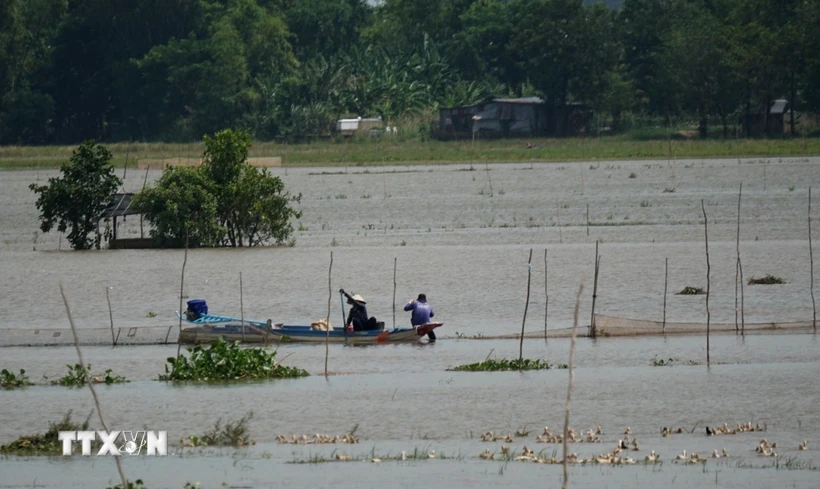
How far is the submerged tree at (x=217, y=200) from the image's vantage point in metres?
25.9

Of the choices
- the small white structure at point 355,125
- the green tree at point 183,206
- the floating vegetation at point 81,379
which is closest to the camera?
the floating vegetation at point 81,379

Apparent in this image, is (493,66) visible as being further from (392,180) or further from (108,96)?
(392,180)

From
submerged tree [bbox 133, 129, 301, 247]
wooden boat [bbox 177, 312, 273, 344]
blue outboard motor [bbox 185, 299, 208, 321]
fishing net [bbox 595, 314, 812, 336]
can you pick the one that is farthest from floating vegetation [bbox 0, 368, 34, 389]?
submerged tree [bbox 133, 129, 301, 247]

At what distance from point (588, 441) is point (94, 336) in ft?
27.3

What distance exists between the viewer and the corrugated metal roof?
85.9 ft

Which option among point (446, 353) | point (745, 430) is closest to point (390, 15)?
point (446, 353)

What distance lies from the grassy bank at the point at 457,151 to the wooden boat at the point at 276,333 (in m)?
32.9

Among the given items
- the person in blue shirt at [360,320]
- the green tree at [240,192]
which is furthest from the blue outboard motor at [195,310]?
the green tree at [240,192]

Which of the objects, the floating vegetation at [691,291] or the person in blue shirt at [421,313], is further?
the floating vegetation at [691,291]

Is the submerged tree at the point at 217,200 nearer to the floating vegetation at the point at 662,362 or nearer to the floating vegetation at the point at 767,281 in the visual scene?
the floating vegetation at the point at 767,281

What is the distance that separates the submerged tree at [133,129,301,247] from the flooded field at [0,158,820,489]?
655 mm

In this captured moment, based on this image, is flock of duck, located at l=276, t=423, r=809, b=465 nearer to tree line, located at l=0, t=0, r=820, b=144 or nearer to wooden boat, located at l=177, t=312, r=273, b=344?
Answer: wooden boat, located at l=177, t=312, r=273, b=344

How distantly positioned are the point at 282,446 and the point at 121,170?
38.9 m

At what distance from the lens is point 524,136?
5847cm
